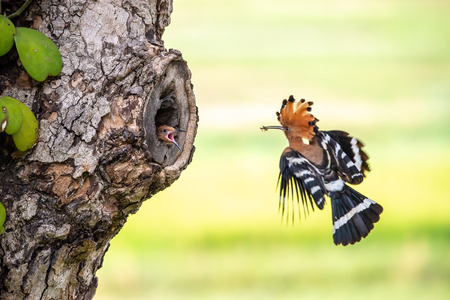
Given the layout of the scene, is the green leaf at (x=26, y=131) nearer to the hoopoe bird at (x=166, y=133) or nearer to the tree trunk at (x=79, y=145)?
the tree trunk at (x=79, y=145)

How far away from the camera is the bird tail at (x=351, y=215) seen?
1629 millimetres

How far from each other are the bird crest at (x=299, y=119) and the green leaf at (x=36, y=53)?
0.57 meters

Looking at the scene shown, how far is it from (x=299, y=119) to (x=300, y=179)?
15 centimetres

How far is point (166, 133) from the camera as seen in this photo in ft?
4.65

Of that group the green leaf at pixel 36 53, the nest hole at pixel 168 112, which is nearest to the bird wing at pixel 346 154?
the nest hole at pixel 168 112

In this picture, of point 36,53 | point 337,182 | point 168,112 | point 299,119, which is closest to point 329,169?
point 337,182

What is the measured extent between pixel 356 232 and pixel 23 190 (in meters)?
0.75

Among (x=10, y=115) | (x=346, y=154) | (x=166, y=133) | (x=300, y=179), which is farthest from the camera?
(x=346, y=154)

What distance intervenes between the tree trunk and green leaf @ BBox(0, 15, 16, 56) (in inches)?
2.7

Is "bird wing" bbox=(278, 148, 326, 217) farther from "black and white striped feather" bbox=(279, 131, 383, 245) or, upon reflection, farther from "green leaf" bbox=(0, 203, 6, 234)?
"green leaf" bbox=(0, 203, 6, 234)

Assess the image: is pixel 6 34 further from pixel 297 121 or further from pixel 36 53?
pixel 297 121

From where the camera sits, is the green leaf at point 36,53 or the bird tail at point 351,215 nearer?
the green leaf at point 36,53

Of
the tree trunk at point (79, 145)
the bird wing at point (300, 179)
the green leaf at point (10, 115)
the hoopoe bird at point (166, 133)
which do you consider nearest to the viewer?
the green leaf at point (10, 115)

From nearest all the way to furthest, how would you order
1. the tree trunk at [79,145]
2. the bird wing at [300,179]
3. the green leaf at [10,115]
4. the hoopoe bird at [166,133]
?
the green leaf at [10,115] → the tree trunk at [79,145] → the hoopoe bird at [166,133] → the bird wing at [300,179]
